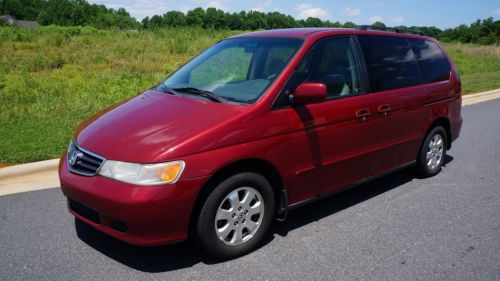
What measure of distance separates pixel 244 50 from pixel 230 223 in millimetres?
1882

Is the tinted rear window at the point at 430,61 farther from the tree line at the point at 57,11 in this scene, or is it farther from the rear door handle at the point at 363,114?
the tree line at the point at 57,11

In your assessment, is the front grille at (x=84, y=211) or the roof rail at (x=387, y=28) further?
the roof rail at (x=387, y=28)

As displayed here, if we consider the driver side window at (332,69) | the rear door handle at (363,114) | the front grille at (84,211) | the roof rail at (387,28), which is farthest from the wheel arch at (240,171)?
the roof rail at (387,28)

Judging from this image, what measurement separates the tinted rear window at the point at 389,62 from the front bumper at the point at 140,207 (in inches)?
91.1

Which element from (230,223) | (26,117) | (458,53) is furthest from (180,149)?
(458,53)

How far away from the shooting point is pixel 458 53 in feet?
117

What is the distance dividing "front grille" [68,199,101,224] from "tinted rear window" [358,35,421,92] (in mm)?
2849

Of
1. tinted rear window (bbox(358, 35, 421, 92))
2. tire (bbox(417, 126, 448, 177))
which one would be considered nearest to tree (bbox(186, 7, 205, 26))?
tire (bbox(417, 126, 448, 177))

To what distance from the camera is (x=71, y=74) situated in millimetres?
16094

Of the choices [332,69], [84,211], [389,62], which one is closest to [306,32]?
[332,69]

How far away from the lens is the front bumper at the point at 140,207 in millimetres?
3049

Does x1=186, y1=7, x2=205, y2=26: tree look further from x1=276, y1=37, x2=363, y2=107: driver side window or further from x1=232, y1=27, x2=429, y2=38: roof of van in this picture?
x1=276, y1=37, x2=363, y2=107: driver side window

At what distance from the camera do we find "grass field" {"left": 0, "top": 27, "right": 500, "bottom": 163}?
271 inches

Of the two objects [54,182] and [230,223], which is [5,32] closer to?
[54,182]
